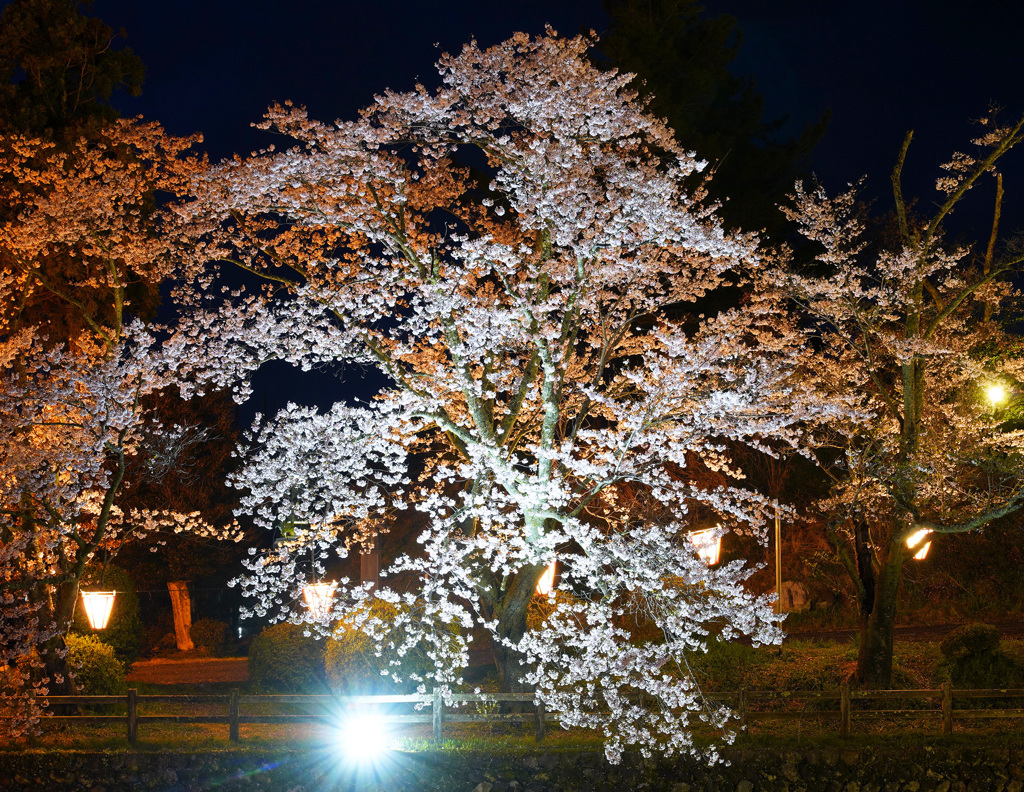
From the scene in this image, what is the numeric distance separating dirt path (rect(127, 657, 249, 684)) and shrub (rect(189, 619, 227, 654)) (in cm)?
163

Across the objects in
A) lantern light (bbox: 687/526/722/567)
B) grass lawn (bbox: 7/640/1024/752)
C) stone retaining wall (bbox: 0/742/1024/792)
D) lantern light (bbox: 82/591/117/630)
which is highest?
lantern light (bbox: 687/526/722/567)

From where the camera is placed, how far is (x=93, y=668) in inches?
523

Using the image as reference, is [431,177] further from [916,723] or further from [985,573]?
[985,573]

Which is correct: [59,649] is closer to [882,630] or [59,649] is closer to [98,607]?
[98,607]

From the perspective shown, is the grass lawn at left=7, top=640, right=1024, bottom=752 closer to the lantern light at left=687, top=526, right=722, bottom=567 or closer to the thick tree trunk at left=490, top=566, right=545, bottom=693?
the thick tree trunk at left=490, top=566, right=545, bottom=693

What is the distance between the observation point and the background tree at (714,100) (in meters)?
17.3

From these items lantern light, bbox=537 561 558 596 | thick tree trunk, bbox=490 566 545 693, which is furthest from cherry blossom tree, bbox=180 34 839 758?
lantern light, bbox=537 561 558 596

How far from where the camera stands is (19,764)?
10008 millimetres

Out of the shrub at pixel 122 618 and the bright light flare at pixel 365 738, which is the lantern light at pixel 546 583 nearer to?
the bright light flare at pixel 365 738

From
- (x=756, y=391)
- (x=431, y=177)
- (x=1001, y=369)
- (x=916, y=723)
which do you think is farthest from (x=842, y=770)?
(x=431, y=177)

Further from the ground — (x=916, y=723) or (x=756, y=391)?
(x=756, y=391)

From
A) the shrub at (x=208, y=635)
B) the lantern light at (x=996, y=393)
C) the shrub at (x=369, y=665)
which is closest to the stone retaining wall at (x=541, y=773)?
the shrub at (x=369, y=665)

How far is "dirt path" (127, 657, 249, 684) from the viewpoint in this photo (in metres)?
18.2

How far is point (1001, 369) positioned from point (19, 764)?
52.0 feet
